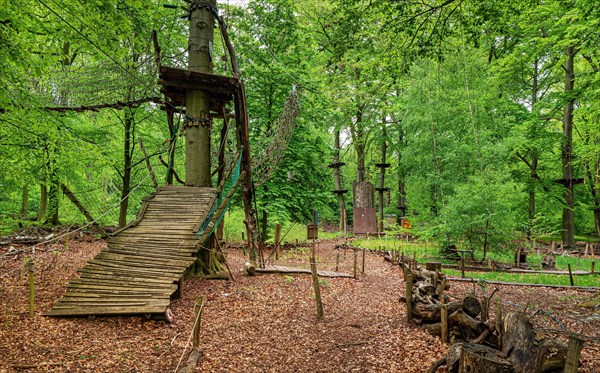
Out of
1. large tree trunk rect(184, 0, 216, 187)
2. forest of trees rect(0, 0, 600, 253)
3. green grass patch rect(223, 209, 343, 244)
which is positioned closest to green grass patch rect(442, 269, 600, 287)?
forest of trees rect(0, 0, 600, 253)

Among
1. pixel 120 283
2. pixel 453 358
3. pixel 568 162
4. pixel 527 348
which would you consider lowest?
pixel 453 358

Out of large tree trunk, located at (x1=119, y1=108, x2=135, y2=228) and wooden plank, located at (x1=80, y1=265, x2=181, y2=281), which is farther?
large tree trunk, located at (x1=119, y1=108, x2=135, y2=228)

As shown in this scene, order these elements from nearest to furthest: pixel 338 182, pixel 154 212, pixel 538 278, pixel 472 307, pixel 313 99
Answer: pixel 472 307, pixel 154 212, pixel 538 278, pixel 313 99, pixel 338 182

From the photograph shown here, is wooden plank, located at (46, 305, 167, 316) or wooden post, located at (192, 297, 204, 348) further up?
wooden post, located at (192, 297, 204, 348)

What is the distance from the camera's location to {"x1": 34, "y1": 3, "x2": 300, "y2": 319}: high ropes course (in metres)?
5.57

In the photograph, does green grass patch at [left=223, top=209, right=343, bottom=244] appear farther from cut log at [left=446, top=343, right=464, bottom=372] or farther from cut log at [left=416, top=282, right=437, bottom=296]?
cut log at [left=446, top=343, right=464, bottom=372]

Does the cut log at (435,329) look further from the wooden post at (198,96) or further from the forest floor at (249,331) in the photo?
the wooden post at (198,96)

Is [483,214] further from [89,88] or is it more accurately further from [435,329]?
[89,88]

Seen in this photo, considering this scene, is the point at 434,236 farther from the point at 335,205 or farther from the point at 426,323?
the point at 335,205

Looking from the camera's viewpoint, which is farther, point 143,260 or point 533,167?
point 533,167

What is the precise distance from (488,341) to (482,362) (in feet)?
3.95

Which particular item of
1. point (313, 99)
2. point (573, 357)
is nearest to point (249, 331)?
point (573, 357)

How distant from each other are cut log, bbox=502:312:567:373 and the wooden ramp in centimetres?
504

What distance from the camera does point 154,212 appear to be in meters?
8.02
